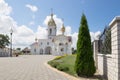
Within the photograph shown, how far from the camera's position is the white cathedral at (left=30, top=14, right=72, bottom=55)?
257 feet

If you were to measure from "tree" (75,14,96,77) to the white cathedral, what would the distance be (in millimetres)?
64870

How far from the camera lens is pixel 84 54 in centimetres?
1106

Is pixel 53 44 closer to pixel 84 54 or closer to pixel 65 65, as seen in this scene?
pixel 65 65

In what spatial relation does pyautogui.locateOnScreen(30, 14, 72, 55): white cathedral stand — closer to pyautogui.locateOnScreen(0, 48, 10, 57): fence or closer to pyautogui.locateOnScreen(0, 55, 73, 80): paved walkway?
pyautogui.locateOnScreen(0, 48, 10, 57): fence

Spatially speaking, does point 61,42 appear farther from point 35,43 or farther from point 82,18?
point 82,18

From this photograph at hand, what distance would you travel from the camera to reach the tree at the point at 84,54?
10.9m

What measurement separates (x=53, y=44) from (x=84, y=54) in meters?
73.5

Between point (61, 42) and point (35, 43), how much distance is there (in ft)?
75.2

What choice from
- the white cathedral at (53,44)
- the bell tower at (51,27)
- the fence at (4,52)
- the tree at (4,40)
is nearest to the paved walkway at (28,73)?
the fence at (4,52)

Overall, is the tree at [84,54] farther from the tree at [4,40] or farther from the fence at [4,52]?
the tree at [4,40]

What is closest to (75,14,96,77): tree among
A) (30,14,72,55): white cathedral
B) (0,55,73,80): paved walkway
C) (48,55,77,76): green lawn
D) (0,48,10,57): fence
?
(0,55,73,80): paved walkway

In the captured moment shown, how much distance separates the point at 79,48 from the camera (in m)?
11.2

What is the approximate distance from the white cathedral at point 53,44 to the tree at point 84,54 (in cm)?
6487

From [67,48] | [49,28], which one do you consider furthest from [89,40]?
[49,28]
